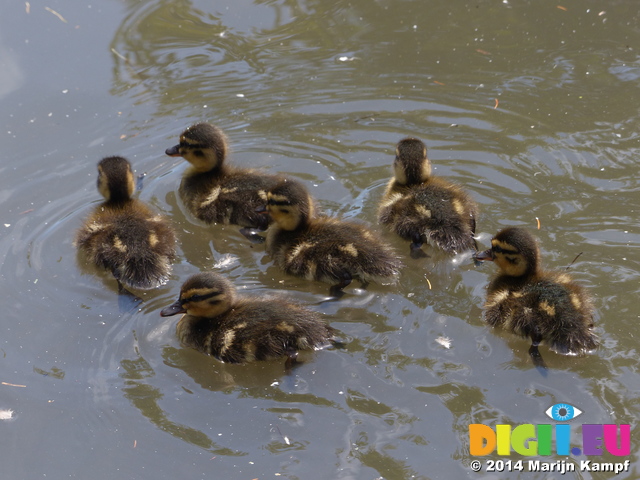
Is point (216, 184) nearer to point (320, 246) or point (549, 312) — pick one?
point (320, 246)

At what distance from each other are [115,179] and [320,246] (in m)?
1.44

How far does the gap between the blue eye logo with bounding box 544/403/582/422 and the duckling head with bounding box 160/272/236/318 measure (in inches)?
65.3

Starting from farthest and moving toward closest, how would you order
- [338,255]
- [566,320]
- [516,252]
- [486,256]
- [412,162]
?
[412,162], [338,255], [486,256], [516,252], [566,320]

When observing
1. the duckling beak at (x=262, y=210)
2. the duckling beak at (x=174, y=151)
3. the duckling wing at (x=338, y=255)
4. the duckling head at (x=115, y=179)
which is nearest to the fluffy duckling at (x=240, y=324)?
the duckling wing at (x=338, y=255)

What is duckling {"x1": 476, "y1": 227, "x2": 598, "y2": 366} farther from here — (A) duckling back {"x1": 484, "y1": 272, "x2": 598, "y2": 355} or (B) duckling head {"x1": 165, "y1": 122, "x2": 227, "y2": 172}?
(B) duckling head {"x1": 165, "y1": 122, "x2": 227, "y2": 172}

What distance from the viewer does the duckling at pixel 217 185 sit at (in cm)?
481

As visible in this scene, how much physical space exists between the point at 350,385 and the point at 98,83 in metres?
3.90

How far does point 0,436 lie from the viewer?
11.6ft

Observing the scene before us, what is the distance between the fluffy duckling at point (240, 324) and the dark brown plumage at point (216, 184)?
982 mm

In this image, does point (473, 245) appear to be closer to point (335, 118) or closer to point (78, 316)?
point (335, 118)

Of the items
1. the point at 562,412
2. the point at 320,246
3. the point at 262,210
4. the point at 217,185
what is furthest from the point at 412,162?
the point at 562,412

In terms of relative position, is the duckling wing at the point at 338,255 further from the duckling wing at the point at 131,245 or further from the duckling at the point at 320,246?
the duckling wing at the point at 131,245

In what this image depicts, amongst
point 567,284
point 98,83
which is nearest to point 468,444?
point 567,284

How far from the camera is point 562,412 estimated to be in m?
3.35
